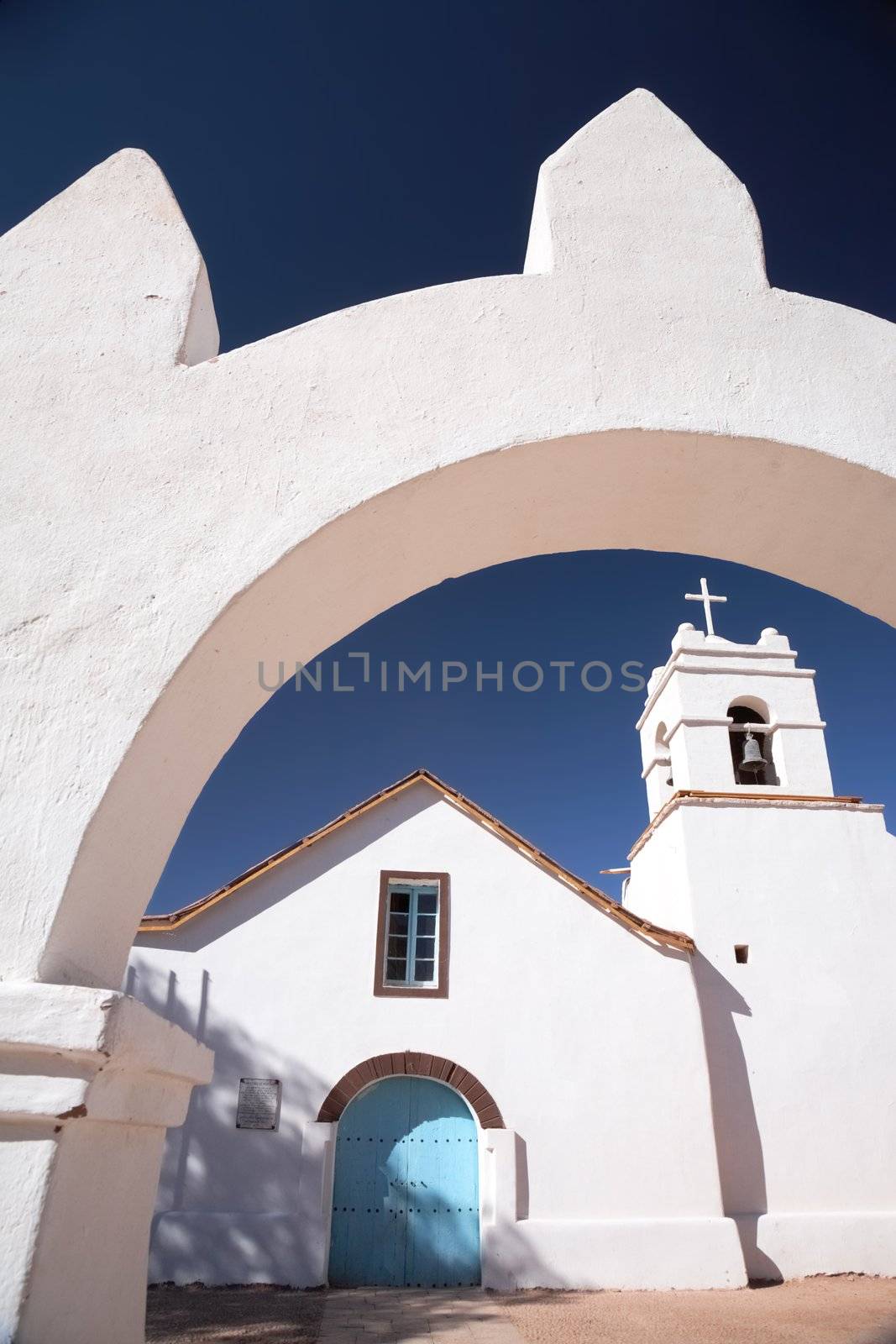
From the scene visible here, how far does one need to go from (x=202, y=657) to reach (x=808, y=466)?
1.30m

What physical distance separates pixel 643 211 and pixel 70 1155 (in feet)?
7.44

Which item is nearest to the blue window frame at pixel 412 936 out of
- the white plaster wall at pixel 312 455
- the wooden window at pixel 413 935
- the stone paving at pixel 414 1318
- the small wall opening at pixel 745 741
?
the wooden window at pixel 413 935

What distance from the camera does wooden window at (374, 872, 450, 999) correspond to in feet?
29.9

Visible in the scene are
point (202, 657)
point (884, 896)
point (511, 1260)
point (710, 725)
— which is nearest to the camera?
point (202, 657)

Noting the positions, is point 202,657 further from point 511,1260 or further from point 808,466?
point 511,1260

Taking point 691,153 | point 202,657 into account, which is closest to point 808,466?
point 691,153

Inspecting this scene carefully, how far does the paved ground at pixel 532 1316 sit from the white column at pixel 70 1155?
19.2 feet

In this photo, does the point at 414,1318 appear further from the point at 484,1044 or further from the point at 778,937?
the point at 778,937

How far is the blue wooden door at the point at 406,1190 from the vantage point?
8.29 m

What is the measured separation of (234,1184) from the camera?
8.15 m

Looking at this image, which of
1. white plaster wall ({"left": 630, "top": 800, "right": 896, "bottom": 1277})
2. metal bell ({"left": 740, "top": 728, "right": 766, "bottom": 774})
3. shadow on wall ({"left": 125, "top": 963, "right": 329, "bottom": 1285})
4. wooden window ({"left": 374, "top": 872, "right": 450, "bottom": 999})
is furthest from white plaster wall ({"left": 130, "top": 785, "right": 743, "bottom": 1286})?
metal bell ({"left": 740, "top": 728, "right": 766, "bottom": 774})

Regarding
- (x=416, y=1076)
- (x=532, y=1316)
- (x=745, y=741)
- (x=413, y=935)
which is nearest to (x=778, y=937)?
(x=745, y=741)

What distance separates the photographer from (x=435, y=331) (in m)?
1.85

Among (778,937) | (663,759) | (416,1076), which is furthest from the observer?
(663,759)
